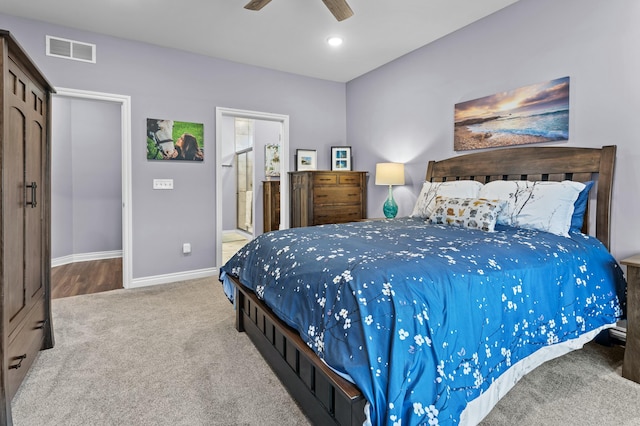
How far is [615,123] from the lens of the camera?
2432mm

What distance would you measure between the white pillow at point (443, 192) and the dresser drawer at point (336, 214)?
4.60 ft

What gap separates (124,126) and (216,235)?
156cm

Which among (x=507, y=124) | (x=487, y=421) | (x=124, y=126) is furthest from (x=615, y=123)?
(x=124, y=126)

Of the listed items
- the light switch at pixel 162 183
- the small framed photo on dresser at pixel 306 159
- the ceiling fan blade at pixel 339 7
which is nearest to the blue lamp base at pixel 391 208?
the small framed photo on dresser at pixel 306 159

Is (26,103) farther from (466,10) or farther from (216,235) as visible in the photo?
(466,10)

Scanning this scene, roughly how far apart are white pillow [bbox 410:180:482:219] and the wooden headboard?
0.78 feet

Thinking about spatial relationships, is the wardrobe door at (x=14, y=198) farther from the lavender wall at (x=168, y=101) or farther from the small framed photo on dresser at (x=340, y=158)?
the small framed photo on dresser at (x=340, y=158)

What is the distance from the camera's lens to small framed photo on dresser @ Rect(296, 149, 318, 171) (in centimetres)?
483

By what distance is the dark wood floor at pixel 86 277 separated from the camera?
376cm

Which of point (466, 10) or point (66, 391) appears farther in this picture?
point (466, 10)

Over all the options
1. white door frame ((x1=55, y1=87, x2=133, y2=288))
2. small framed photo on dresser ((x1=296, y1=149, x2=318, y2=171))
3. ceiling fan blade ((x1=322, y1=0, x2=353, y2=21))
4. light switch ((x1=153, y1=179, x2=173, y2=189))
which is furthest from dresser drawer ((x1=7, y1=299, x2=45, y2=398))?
small framed photo on dresser ((x1=296, y1=149, x2=318, y2=171))

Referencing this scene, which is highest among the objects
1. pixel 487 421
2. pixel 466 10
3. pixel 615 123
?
pixel 466 10

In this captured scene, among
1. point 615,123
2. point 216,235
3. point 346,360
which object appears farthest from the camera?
point 216,235

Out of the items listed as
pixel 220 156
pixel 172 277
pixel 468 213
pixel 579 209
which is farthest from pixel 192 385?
pixel 220 156
